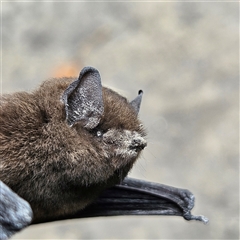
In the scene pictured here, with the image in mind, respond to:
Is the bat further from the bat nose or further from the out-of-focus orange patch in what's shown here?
the out-of-focus orange patch

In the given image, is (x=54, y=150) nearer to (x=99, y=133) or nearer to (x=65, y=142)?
(x=65, y=142)

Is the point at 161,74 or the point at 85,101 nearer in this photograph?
the point at 85,101

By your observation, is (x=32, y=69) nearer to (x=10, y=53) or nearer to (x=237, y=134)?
(x=10, y=53)

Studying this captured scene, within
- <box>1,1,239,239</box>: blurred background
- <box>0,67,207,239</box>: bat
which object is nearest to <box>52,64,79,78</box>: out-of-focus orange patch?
<box>1,1,239,239</box>: blurred background

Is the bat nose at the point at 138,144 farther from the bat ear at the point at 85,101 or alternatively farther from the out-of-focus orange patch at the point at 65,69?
the out-of-focus orange patch at the point at 65,69

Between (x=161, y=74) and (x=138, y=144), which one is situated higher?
(x=161, y=74)

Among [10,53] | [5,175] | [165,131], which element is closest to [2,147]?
[5,175]

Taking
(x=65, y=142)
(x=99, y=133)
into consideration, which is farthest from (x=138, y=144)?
(x=65, y=142)
